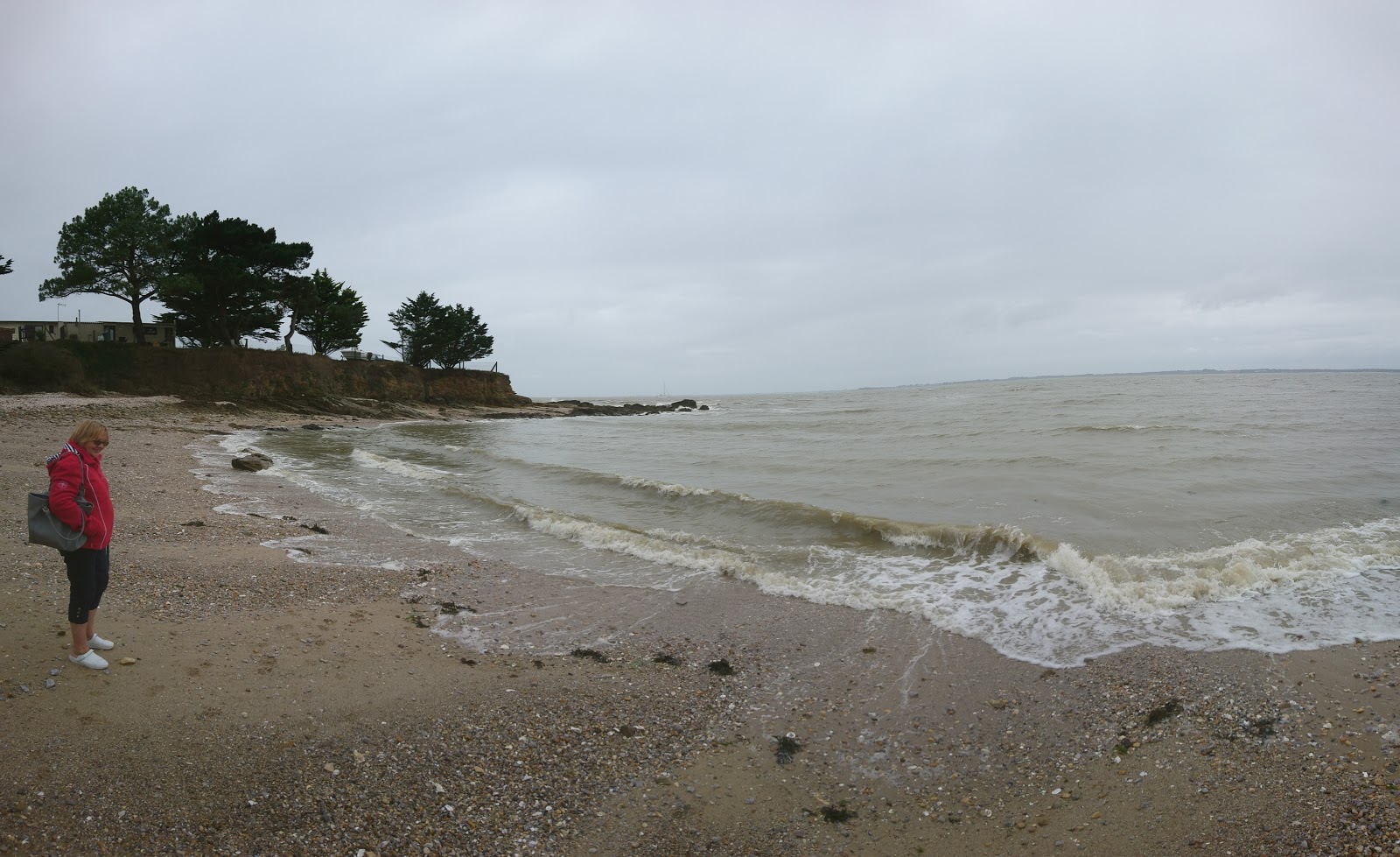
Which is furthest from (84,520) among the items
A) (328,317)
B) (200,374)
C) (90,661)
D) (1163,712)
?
(328,317)

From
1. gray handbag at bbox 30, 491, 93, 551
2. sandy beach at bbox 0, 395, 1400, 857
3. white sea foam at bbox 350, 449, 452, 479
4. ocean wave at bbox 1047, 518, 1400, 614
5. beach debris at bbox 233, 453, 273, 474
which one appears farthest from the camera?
white sea foam at bbox 350, 449, 452, 479

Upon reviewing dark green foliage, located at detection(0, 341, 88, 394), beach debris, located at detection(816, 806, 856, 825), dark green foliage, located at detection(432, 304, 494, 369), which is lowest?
beach debris, located at detection(816, 806, 856, 825)

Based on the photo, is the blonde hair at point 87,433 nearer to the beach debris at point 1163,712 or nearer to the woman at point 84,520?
the woman at point 84,520

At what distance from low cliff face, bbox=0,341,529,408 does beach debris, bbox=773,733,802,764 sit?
41687mm

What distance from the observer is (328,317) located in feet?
173

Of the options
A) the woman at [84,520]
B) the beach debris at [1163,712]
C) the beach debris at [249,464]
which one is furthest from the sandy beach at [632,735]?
the beach debris at [249,464]

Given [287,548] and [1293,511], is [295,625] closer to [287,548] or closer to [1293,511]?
[287,548]

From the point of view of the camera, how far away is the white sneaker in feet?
14.4

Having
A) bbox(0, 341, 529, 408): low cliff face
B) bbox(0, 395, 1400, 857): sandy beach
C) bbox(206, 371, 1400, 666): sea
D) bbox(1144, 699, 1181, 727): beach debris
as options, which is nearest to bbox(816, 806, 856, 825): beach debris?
→ bbox(0, 395, 1400, 857): sandy beach

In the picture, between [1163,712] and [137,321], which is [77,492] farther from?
[137,321]

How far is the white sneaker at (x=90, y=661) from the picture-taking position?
4379mm

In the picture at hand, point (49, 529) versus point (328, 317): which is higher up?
point (328, 317)

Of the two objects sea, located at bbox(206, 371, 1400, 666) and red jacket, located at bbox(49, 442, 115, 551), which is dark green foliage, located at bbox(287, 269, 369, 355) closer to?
sea, located at bbox(206, 371, 1400, 666)

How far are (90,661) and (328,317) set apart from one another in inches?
2200
